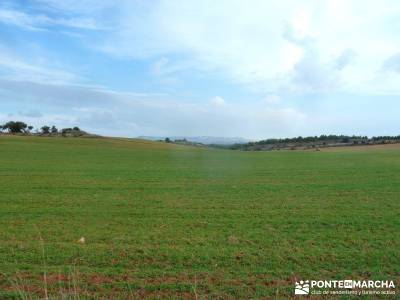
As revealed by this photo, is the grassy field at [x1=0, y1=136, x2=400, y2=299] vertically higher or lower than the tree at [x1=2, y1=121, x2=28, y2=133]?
lower

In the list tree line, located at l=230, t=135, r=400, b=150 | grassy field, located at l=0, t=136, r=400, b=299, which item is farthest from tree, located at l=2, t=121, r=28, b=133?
grassy field, located at l=0, t=136, r=400, b=299

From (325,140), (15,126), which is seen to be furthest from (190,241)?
(15,126)

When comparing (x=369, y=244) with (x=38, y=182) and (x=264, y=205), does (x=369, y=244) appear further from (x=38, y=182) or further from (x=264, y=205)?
(x=38, y=182)

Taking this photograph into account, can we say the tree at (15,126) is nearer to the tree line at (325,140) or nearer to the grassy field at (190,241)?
the tree line at (325,140)

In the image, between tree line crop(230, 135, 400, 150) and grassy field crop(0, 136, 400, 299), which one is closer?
grassy field crop(0, 136, 400, 299)

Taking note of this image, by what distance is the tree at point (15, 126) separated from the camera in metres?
124

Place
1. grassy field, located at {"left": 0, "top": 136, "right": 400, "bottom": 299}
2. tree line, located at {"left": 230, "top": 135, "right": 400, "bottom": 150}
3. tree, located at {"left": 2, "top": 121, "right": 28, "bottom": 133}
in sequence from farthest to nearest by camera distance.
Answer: tree, located at {"left": 2, "top": 121, "right": 28, "bottom": 133} < tree line, located at {"left": 230, "top": 135, "right": 400, "bottom": 150} < grassy field, located at {"left": 0, "top": 136, "right": 400, "bottom": 299}

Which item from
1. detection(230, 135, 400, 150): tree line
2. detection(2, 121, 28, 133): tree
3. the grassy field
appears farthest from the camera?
detection(2, 121, 28, 133): tree

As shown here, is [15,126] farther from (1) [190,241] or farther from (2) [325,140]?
(1) [190,241]

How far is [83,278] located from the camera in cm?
633

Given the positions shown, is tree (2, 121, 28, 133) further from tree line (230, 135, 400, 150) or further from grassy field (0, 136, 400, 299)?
grassy field (0, 136, 400, 299)

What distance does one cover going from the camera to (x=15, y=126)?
125 m

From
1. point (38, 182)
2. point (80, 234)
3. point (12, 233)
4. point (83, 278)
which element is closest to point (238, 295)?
point (83, 278)

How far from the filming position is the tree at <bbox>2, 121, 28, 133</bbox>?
123688 mm
